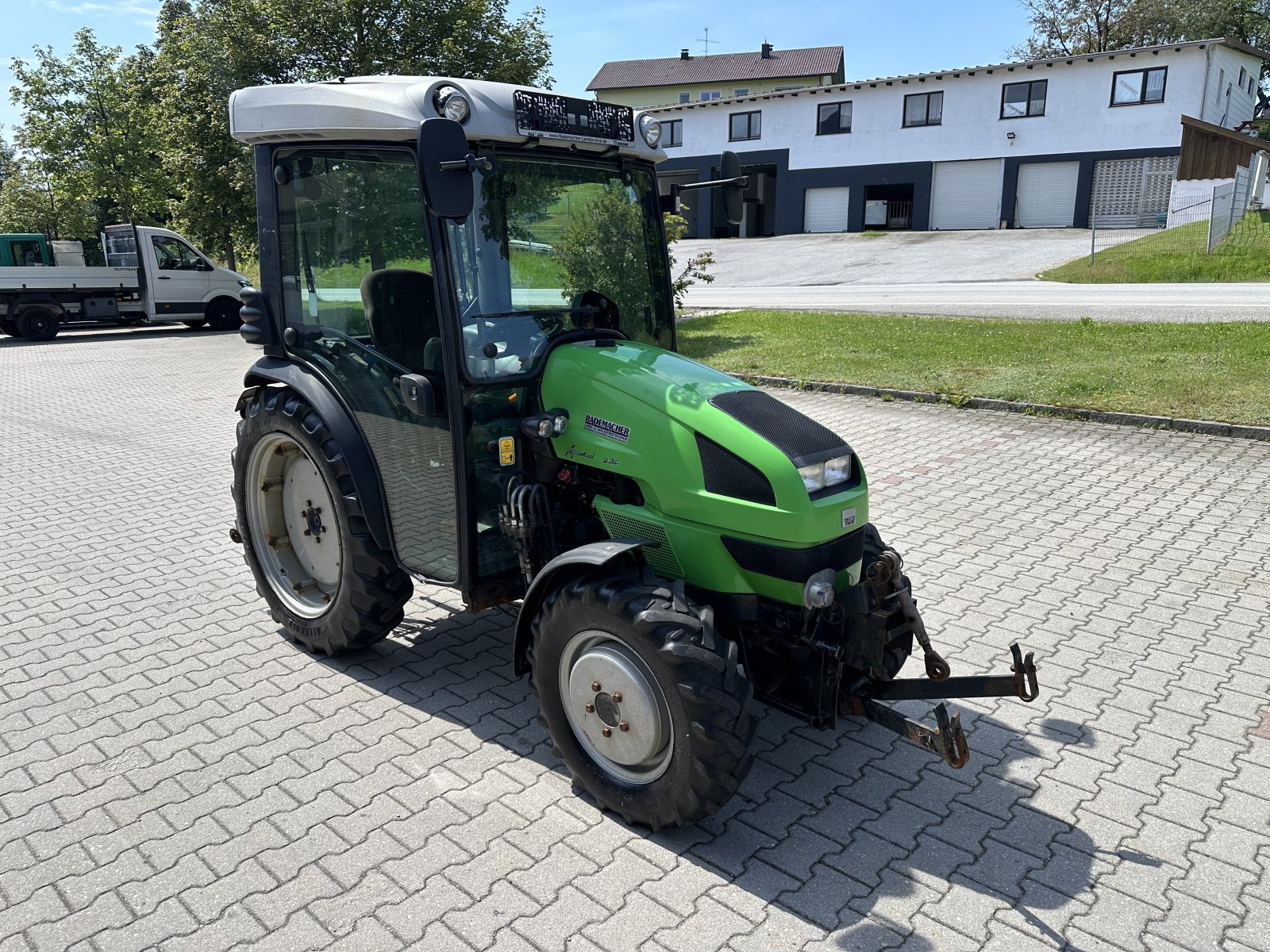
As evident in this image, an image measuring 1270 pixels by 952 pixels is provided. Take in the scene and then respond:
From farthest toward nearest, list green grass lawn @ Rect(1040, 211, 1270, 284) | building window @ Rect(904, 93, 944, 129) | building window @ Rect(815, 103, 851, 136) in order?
building window @ Rect(815, 103, 851, 136) → building window @ Rect(904, 93, 944, 129) → green grass lawn @ Rect(1040, 211, 1270, 284)

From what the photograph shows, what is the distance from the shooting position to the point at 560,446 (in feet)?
12.2

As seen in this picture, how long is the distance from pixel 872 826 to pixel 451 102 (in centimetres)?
302

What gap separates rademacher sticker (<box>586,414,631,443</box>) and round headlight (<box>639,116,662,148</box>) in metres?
1.37

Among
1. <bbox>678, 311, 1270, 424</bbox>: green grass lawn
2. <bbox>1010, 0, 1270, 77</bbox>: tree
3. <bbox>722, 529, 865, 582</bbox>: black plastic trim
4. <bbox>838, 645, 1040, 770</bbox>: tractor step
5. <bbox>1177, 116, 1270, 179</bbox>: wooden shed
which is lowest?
<bbox>838, 645, 1040, 770</bbox>: tractor step

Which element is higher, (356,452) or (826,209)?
(826,209)

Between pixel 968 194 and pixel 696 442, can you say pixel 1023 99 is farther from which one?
pixel 696 442

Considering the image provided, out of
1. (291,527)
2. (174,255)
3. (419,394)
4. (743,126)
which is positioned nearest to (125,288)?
(174,255)

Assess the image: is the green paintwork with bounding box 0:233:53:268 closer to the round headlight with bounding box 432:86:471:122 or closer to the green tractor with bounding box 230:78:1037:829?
the green tractor with bounding box 230:78:1037:829

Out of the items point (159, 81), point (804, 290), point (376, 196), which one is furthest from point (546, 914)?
point (159, 81)

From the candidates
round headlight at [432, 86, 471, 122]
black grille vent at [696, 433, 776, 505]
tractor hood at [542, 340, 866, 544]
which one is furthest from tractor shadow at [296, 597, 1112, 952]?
round headlight at [432, 86, 471, 122]

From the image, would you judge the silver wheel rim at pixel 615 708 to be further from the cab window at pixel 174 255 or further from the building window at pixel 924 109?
the building window at pixel 924 109

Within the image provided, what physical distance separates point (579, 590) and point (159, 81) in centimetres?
3188

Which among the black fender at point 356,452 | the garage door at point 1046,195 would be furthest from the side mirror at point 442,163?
the garage door at point 1046,195

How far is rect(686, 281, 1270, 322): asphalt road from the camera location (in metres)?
15.1
